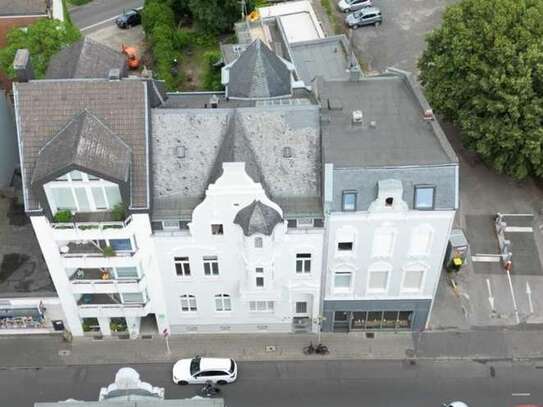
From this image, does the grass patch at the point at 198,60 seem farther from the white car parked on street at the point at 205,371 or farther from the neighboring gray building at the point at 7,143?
the white car parked on street at the point at 205,371

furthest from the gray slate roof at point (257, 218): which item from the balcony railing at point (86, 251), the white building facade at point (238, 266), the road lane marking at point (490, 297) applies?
the road lane marking at point (490, 297)

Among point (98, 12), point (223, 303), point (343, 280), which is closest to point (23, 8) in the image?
point (98, 12)

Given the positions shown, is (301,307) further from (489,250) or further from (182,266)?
(489,250)

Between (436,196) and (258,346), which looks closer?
(436,196)

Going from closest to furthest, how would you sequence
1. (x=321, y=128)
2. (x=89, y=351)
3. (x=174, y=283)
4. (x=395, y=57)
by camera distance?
1. (x=321, y=128)
2. (x=174, y=283)
3. (x=89, y=351)
4. (x=395, y=57)

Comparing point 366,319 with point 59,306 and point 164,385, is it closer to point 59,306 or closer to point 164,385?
point 164,385

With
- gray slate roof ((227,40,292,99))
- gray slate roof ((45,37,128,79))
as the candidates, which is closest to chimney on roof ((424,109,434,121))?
gray slate roof ((227,40,292,99))

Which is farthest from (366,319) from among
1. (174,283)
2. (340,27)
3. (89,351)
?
(340,27)
